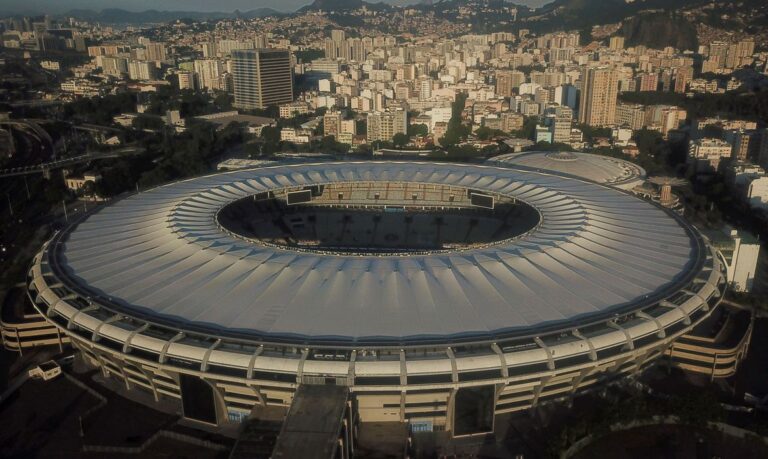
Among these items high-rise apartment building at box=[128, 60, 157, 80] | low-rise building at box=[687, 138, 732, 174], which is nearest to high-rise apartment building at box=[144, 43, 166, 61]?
high-rise apartment building at box=[128, 60, 157, 80]

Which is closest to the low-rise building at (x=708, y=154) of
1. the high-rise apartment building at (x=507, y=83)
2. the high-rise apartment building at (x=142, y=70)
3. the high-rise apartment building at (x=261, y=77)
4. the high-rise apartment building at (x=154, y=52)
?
the high-rise apartment building at (x=507, y=83)

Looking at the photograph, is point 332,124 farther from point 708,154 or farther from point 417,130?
point 708,154

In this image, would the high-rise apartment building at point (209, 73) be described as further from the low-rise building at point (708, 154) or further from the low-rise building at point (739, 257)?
the low-rise building at point (739, 257)

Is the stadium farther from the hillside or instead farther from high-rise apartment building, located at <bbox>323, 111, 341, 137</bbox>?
the hillside

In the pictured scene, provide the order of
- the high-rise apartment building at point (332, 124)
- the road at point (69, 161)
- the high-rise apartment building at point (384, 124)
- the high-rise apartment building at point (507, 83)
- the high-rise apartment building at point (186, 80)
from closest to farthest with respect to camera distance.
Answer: the road at point (69, 161), the high-rise apartment building at point (384, 124), the high-rise apartment building at point (332, 124), the high-rise apartment building at point (507, 83), the high-rise apartment building at point (186, 80)

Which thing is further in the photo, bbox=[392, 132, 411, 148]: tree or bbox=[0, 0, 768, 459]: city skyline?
bbox=[392, 132, 411, 148]: tree

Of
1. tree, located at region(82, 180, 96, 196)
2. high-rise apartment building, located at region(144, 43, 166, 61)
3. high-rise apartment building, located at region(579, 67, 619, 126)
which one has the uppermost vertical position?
high-rise apartment building, located at region(144, 43, 166, 61)
